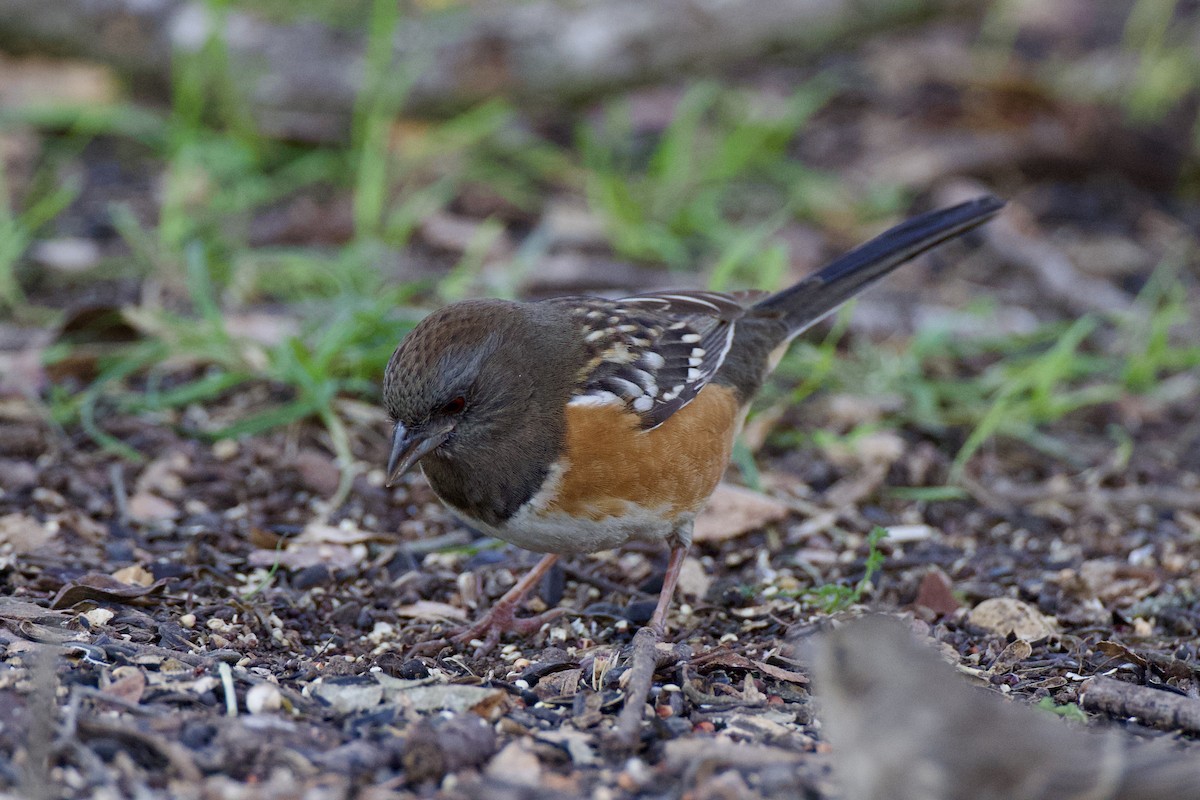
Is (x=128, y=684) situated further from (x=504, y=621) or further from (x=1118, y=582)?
(x=1118, y=582)

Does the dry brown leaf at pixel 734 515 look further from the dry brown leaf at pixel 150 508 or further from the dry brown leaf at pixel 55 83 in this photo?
the dry brown leaf at pixel 55 83

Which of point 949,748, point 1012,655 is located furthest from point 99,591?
point 1012,655

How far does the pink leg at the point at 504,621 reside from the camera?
3.13m

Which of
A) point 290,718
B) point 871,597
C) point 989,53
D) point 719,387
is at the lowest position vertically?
point 871,597

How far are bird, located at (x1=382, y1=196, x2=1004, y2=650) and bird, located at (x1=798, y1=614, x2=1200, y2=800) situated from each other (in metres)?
1.04

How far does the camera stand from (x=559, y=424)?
3020mm

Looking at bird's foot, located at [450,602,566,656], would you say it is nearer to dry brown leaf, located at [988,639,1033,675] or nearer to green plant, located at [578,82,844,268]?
dry brown leaf, located at [988,639,1033,675]

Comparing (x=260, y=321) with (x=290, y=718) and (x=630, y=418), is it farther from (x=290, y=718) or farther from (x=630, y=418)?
(x=290, y=718)

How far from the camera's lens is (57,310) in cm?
480

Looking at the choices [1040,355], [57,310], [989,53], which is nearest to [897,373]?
[1040,355]

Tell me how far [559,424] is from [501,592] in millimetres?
729

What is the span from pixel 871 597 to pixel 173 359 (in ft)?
8.09

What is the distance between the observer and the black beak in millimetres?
2906

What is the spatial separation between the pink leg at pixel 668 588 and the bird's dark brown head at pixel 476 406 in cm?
48
